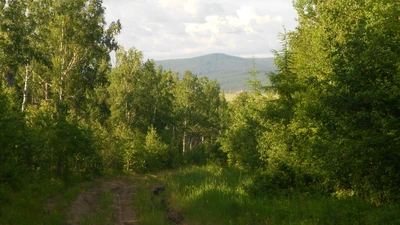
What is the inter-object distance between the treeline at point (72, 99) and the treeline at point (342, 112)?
11186mm

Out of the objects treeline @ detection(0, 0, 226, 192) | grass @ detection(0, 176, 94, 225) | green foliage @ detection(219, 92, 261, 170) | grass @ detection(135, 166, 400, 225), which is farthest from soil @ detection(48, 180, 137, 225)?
green foliage @ detection(219, 92, 261, 170)

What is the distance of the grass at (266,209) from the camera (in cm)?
955

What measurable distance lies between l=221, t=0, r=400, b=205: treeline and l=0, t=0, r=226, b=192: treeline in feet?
36.7

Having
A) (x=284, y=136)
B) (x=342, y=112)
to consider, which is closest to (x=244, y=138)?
(x=284, y=136)

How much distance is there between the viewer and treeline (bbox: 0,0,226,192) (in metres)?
18.6

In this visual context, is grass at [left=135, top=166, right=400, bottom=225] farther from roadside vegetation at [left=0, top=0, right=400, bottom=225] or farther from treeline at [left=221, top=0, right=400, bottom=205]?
treeline at [left=221, top=0, right=400, bottom=205]

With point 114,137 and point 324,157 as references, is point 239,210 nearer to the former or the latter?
point 324,157

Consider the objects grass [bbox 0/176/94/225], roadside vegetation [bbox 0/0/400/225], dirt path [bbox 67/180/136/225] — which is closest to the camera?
roadside vegetation [bbox 0/0/400/225]

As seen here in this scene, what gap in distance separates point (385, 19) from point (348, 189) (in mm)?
6154

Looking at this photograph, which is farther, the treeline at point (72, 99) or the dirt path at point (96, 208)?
the treeline at point (72, 99)

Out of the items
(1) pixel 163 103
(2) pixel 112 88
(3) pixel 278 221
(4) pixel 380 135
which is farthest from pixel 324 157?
(1) pixel 163 103

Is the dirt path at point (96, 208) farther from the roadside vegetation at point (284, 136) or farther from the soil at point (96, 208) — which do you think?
the roadside vegetation at point (284, 136)

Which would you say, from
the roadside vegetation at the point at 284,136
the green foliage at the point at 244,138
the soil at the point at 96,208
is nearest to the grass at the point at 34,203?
the roadside vegetation at the point at 284,136

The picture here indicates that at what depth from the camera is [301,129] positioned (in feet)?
46.1
